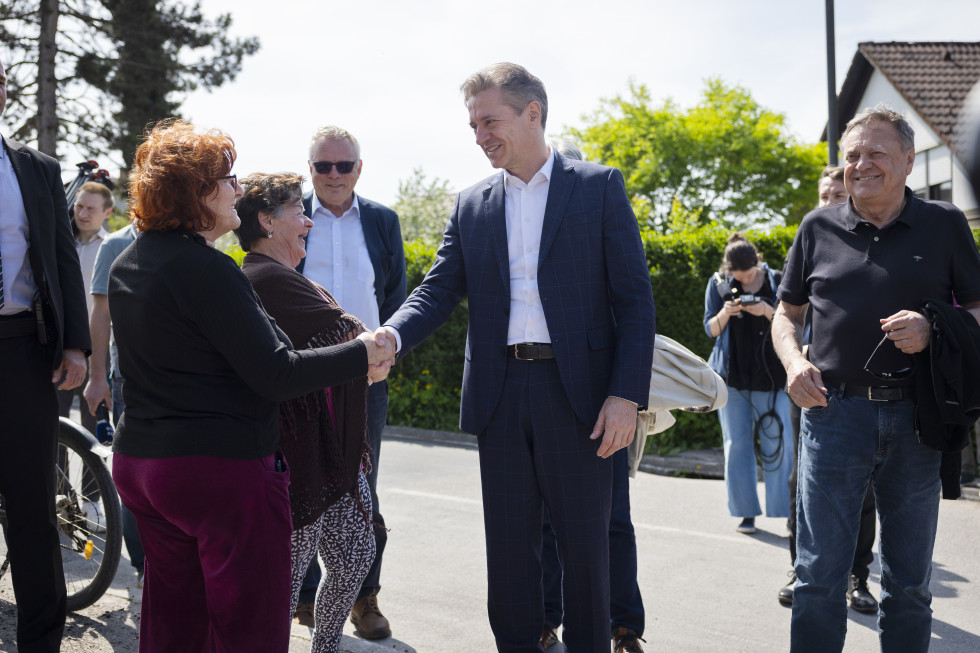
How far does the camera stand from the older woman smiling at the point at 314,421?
312 centimetres

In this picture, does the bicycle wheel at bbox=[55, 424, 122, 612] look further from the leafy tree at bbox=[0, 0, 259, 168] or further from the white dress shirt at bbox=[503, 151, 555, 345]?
the leafy tree at bbox=[0, 0, 259, 168]

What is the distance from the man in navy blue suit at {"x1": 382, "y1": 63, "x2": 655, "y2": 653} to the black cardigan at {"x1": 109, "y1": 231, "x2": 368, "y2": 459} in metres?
0.90

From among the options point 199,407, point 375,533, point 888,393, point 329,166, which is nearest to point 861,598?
point 888,393

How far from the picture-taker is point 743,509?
21.1 feet

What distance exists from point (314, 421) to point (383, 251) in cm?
187

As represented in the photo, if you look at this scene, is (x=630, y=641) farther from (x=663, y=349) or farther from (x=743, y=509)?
(x=743, y=509)

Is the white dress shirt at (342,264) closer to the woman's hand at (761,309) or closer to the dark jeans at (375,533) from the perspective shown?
the dark jeans at (375,533)

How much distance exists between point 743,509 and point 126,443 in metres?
4.88

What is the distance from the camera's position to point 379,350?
121 inches

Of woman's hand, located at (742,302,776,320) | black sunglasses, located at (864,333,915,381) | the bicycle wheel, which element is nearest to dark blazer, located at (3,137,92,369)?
the bicycle wheel

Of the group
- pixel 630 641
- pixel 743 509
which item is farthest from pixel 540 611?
pixel 743 509

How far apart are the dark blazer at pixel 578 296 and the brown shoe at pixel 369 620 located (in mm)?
1375

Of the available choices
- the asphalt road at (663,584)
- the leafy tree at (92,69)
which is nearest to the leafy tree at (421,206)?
the leafy tree at (92,69)

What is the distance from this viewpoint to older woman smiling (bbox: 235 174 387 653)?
10.2ft
